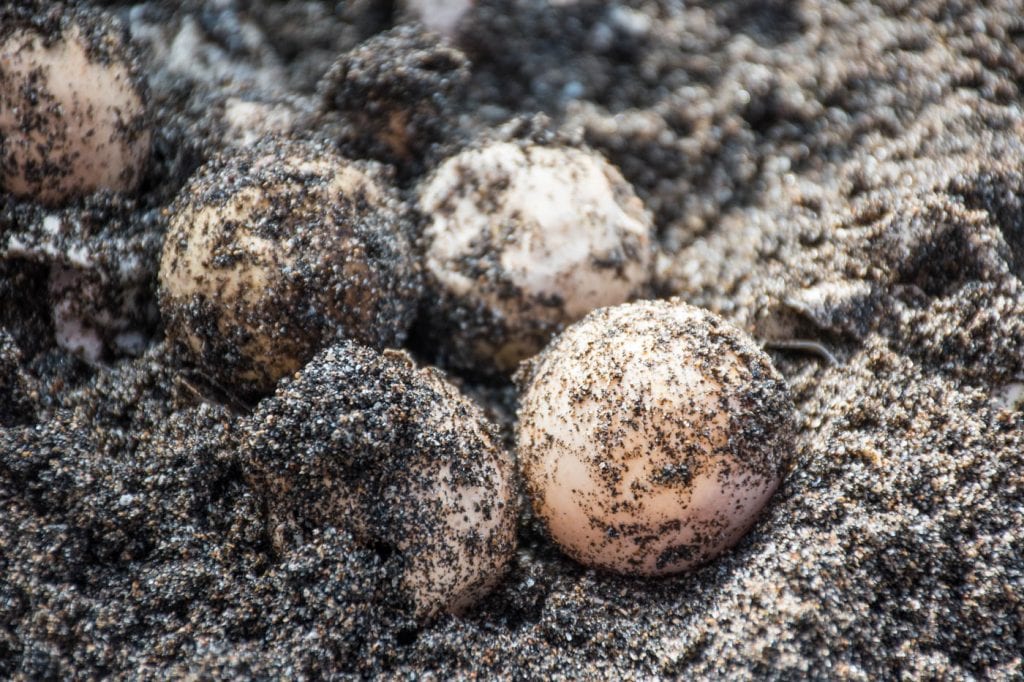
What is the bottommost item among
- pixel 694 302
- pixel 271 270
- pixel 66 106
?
pixel 694 302

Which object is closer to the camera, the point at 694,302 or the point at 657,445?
the point at 657,445

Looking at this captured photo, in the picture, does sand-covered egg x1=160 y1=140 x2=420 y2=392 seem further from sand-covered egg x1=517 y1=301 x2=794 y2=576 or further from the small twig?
the small twig

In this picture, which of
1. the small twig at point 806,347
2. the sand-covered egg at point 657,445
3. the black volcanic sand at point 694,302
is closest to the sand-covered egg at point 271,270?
the black volcanic sand at point 694,302

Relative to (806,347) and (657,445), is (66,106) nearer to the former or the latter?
(657,445)

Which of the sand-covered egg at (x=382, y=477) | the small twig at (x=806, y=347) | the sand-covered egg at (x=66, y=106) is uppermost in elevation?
the sand-covered egg at (x=66, y=106)

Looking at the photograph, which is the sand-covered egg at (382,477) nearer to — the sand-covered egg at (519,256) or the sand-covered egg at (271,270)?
the sand-covered egg at (271,270)

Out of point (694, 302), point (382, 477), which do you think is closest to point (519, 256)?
point (694, 302)
